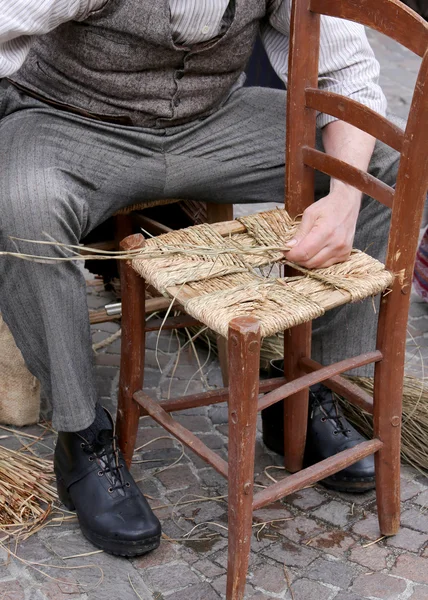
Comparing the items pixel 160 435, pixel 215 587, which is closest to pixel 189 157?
pixel 160 435

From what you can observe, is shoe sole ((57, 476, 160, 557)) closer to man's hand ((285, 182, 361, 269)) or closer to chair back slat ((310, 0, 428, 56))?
man's hand ((285, 182, 361, 269))

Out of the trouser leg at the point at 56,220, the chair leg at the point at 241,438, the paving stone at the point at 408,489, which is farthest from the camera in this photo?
the paving stone at the point at 408,489

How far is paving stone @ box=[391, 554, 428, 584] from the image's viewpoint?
206 cm

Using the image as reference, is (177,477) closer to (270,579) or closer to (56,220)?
(270,579)

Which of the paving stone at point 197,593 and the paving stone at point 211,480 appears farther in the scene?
the paving stone at point 211,480

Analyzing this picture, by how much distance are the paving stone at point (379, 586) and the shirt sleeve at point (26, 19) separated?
1.42 m

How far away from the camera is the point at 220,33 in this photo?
216 centimetres

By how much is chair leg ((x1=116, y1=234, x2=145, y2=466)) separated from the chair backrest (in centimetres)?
45

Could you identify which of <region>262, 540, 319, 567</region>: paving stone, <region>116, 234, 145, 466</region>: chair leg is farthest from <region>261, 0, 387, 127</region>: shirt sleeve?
<region>262, 540, 319, 567</region>: paving stone

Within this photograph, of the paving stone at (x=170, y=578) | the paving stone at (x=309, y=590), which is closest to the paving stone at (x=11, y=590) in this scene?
the paving stone at (x=170, y=578)

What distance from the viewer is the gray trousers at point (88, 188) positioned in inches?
78.0

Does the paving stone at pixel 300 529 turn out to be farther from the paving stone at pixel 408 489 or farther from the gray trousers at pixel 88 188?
the gray trousers at pixel 88 188

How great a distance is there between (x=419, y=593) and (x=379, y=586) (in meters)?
0.09

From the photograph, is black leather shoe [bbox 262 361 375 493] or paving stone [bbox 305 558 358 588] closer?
paving stone [bbox 305 558 358 588]
